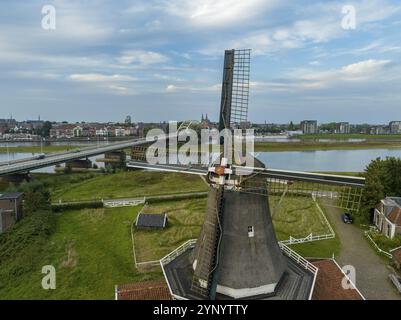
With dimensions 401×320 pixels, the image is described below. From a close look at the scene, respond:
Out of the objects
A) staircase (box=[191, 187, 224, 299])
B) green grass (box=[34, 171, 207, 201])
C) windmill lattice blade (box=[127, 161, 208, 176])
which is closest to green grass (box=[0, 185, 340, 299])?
green grass (box=[34, 171, 207, 201])

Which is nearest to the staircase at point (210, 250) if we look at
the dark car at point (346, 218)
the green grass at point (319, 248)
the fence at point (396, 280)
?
the fence at point (396, 280)

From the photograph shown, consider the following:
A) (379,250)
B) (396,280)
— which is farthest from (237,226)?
(379,250)

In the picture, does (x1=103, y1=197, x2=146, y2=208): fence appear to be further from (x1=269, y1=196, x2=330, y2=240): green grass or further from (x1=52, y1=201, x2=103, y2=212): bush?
(x1=269, y1=196, x2=330, y2=240): green grass

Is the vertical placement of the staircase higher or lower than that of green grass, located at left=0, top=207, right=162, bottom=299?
higher

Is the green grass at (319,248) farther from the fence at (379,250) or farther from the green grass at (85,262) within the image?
the green grass at (85,262)

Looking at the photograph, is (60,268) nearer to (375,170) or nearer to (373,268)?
(373,268)

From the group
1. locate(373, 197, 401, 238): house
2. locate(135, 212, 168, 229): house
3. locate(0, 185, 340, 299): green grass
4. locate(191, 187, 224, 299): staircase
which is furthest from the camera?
locate(135, 212, 168, 229): house
